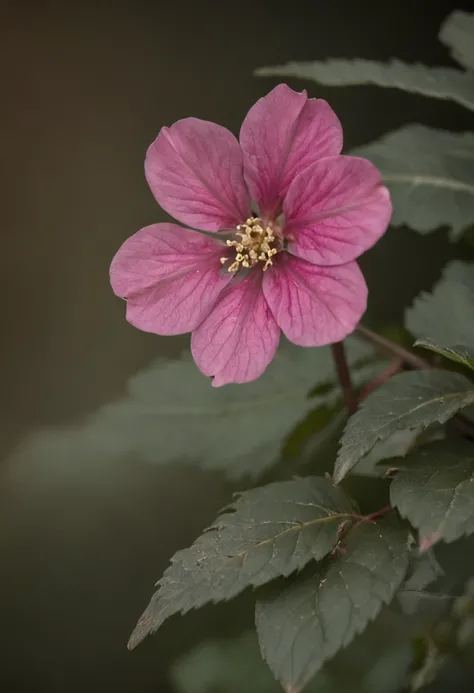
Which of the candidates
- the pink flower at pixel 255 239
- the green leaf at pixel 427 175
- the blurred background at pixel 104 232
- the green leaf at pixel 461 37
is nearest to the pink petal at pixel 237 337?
the pink flower at pixel 255 239

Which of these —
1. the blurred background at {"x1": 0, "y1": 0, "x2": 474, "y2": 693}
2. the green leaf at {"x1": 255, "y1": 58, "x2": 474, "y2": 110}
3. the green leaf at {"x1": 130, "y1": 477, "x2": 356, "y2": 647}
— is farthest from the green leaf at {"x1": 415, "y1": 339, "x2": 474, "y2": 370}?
the blurred background at {"x1": 0, "y1": 0, "x2": 474, "y2": 693}

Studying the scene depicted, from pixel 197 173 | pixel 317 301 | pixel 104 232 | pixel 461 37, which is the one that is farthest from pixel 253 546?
pixel 104 232

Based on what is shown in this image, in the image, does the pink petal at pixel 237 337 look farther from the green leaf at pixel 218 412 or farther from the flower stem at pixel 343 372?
the green leaf at pixel 218 412

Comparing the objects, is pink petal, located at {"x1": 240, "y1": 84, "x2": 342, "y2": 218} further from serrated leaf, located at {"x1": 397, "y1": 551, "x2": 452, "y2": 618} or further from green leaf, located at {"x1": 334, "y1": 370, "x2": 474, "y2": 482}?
serrated leaf, located at {"x1": 397, "y1": 551, "x2": 452, "y2": 618}

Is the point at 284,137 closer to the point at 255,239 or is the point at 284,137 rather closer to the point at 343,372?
the point at 255,239

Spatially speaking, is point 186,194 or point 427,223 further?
point 427,223

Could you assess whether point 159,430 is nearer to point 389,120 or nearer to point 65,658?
point 65,658

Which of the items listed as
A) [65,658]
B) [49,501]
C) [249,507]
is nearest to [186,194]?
[249,507]
